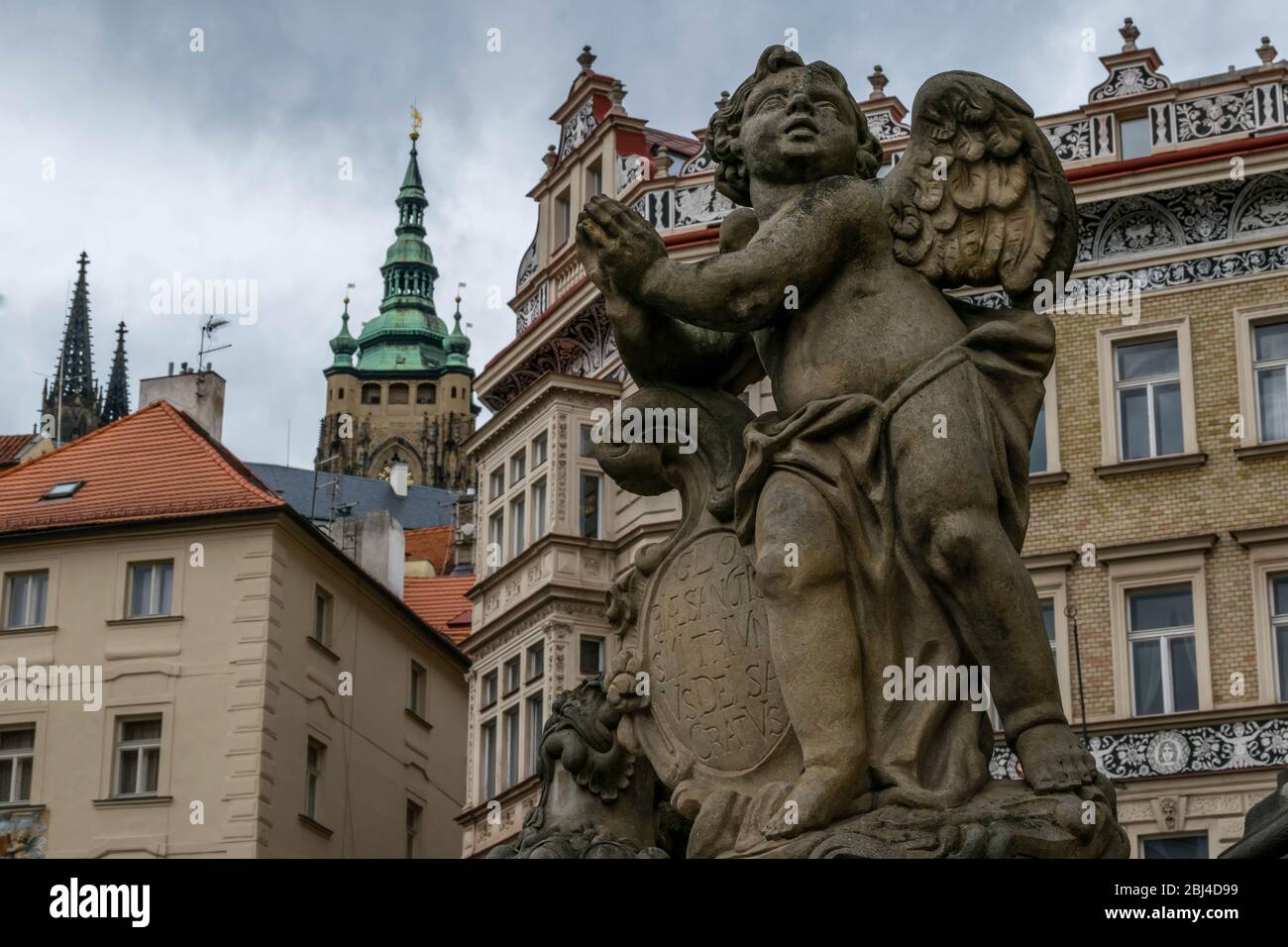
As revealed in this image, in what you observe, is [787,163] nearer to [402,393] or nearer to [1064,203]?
[1064,203]

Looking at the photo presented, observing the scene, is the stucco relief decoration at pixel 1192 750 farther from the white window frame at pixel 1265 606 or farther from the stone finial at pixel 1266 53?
the stone finial at pixel 1266 53

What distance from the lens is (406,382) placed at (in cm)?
16588

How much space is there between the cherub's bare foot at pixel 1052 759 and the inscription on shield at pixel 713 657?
69cm

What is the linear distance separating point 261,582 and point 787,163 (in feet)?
115

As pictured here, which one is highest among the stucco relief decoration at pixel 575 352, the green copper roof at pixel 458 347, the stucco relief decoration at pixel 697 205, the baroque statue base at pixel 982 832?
the green copper roof at pixel 458 347

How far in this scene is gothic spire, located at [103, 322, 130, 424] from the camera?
132 meters

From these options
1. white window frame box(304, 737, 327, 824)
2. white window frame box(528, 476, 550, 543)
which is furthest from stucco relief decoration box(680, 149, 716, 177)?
white window frame box(304, 737, 327, 824)

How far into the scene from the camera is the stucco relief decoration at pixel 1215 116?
33219mm

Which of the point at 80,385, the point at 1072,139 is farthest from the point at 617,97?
the point at 80,385

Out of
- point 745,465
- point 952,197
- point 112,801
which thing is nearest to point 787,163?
point 952,197

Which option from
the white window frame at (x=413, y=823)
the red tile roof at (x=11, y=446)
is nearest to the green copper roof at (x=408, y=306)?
the red tile roof at (x=11, y=446)

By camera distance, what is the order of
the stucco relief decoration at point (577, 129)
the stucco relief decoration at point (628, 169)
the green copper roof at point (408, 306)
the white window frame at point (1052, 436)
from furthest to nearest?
the green copper roof at point (408, 306)
the stucco relief decoration at point (577, 129)
the stucco relief decoration at point (628, 169)
the white window frame at point (1052, 436)
